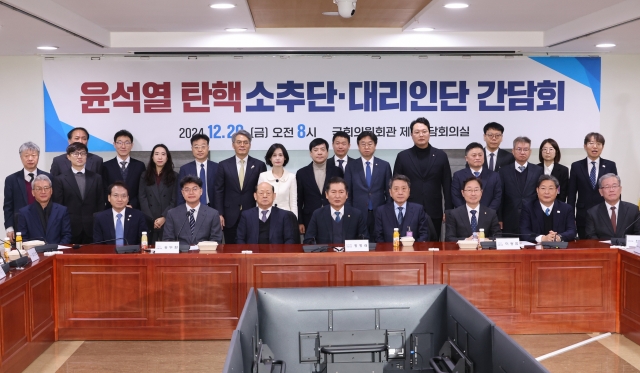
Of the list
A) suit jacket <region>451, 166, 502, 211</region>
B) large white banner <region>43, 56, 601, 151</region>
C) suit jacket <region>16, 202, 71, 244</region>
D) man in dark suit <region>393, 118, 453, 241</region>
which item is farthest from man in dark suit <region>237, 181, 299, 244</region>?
large white banner <region>43, 56, 601, 151</region>

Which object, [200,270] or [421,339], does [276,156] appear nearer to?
[200,270]

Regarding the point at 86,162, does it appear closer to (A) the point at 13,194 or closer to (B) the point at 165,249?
(A) the point at 13,194

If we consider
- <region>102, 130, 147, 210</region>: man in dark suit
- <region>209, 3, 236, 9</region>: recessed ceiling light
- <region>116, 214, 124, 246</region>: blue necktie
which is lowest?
<region>116, 214, 124, 246</region>: blue necktie

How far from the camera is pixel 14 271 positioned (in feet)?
14.0

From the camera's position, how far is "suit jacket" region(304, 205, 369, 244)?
5406 mm

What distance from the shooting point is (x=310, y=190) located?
611 cm

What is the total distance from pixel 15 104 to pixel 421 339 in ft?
18.8

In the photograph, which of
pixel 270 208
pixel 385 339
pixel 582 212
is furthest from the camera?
pixel 582 212

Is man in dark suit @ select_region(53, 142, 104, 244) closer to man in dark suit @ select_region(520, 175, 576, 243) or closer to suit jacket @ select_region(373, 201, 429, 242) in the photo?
suit jacket @ select_region(373, 201, 429, 242)

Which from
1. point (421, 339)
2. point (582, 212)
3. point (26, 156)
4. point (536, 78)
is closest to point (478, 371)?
point (421, 339)

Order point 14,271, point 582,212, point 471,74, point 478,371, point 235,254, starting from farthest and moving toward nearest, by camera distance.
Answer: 1. point 471,74
2. point 582,212
3. point 235,254
4. point 14,271
5. point 478,371

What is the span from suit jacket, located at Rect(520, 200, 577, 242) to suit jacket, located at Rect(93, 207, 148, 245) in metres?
3.17

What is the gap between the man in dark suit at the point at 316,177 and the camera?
6.06m

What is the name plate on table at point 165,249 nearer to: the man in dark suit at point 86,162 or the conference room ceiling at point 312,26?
the conference room ceiling at point 312,26
